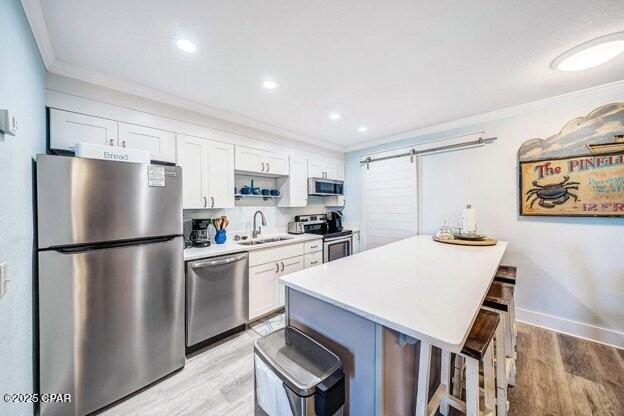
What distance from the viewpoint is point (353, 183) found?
14.3 ft

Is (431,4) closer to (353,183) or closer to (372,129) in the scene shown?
(372,129)

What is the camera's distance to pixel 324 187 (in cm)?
392

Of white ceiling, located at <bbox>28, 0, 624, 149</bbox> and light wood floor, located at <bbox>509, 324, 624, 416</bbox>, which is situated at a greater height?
white ceiling, located at <bbox>28, 0, 624, 149</bbox>

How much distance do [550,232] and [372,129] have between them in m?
2.38

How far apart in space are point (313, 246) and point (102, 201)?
2.33 meters

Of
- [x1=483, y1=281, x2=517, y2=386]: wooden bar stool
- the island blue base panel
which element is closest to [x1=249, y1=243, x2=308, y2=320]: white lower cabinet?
the island blue base panel

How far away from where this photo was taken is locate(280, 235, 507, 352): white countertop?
0.88 metres

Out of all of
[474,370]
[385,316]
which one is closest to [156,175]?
[385,316]

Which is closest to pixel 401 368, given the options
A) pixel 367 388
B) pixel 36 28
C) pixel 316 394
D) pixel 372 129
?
pixel 367 388

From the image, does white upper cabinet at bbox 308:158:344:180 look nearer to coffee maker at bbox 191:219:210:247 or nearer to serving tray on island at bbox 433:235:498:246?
coffee maker at bbox 191:219:210:247

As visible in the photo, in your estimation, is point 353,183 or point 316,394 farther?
point 353,183

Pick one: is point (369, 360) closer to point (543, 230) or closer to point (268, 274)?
point (268, 274)

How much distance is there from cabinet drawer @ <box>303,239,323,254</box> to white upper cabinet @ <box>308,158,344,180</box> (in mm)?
1122

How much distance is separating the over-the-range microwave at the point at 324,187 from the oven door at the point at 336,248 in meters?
0.80
